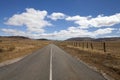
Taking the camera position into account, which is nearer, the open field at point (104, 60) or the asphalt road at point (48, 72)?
the asphalt road at point (48, 72)

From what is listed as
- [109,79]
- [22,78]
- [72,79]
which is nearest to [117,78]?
[109,79]

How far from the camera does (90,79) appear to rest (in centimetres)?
932

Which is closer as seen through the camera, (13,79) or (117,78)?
(13,79)

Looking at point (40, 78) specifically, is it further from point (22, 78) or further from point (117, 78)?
point (117, 78)

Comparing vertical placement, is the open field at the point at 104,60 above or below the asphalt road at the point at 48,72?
below

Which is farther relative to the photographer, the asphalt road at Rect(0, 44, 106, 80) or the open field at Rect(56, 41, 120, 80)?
the open field at Rect(56, 41, 120, 80)

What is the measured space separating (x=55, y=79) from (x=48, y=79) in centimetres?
38

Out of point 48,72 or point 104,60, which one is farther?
point 104,60

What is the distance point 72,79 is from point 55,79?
0.91 metres

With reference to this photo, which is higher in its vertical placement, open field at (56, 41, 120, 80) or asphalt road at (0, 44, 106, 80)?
asphalt road at (0, 44, 106, 80)

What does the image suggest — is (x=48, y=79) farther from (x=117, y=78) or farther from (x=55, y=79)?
(x=117, y=78)

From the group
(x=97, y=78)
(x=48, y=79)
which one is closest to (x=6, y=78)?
(x=48, y=79)

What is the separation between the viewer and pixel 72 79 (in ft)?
30.6

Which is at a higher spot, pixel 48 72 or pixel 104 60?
pixel 48 72
